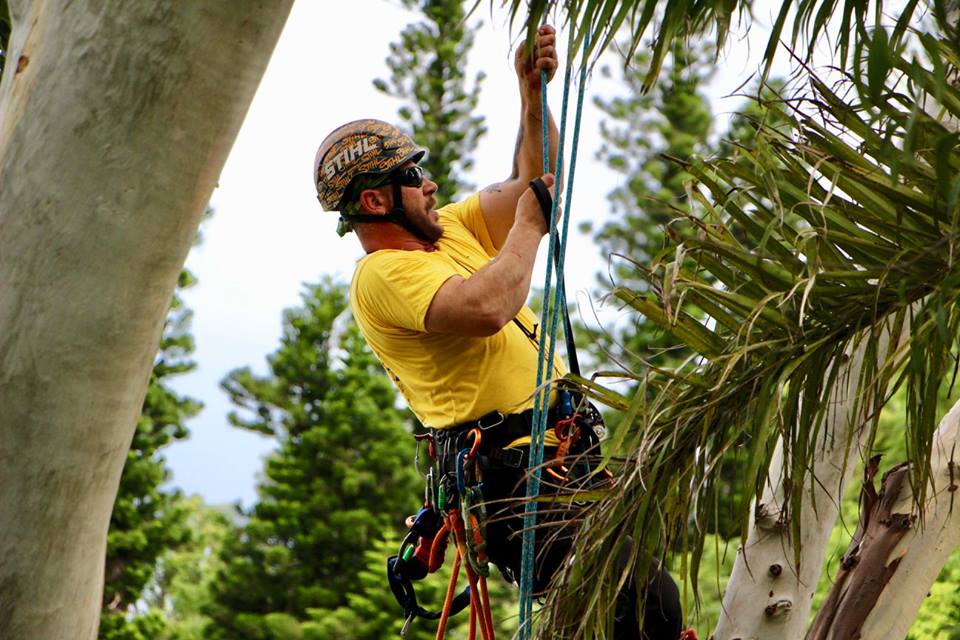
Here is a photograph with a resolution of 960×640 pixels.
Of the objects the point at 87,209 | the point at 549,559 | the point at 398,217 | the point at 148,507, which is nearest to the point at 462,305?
the point at 398,217

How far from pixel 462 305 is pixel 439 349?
0.30m

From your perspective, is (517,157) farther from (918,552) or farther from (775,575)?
(918,552)

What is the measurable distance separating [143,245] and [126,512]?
17.3 metres

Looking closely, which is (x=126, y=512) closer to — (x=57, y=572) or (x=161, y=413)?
(x=161, y=413)

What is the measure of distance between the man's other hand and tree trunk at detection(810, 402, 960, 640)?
60.1 inches

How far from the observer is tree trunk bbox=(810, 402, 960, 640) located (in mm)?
3828

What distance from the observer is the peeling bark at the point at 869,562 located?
3826 mm

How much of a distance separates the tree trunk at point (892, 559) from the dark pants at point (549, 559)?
0.57 metres

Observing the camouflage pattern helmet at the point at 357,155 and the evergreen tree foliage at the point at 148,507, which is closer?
the camouflage pattern helmet at the point at 357,155

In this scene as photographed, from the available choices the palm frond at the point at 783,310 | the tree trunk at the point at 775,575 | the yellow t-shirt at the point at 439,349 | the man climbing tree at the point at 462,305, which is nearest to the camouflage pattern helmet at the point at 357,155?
the man climbing tree at the point at 462,305

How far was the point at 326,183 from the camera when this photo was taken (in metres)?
4.00

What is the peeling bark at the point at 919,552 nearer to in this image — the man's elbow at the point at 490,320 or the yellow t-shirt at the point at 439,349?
the yellow t-shirt at the point at 439,349

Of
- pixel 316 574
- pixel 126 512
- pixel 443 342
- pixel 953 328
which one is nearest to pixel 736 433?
pixel 953 328

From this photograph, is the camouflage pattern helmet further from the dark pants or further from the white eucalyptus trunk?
the white eucalyptus trunk
